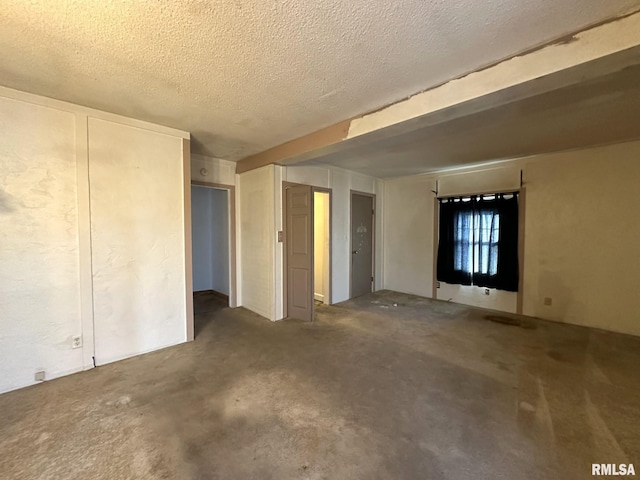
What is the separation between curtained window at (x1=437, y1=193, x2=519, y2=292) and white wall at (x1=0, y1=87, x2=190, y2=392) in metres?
4.34

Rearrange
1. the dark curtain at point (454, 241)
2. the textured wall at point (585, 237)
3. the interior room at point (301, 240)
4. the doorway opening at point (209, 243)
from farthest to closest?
1. the doorway opening at point (209, 243)
2. the dark curtain at point (454, 241)
3. the textured wall at point (585, 237)
4. the interior room at point (301, 240)

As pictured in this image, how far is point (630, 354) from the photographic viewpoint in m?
2.94

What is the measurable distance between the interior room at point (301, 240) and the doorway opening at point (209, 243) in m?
0.77

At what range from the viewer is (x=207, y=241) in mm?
5762

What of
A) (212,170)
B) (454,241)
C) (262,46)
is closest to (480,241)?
(454,241)

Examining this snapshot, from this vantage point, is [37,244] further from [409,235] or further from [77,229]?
[409,235]

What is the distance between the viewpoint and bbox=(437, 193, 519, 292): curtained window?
170 inches

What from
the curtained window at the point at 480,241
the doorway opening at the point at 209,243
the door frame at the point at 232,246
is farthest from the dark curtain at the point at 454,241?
the doorway opening at the point at 209,243

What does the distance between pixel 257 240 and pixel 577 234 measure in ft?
15.3

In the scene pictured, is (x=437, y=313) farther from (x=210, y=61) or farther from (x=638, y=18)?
(x=210, y=61)

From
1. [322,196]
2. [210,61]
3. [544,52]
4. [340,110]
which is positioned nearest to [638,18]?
[544,52]

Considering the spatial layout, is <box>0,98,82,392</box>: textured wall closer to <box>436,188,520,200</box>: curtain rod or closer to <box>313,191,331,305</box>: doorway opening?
<box>313,191,331,305</box>: doorway opening

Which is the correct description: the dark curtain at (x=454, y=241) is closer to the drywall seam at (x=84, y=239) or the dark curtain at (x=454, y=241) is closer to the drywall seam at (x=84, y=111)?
the drywall seam at (x=84, y=111)

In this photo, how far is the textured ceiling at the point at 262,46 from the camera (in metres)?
1.37
